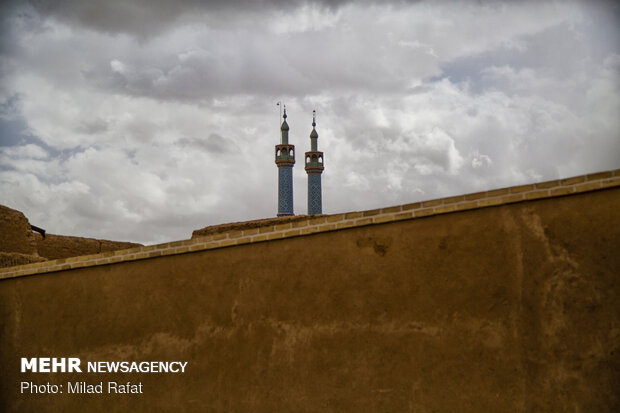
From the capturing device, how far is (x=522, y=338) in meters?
6.48

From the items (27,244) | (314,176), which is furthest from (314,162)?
(27,244)

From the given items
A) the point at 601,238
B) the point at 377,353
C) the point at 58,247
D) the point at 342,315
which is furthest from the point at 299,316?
the point at 58,247

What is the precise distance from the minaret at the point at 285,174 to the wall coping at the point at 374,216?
25459 millimetres

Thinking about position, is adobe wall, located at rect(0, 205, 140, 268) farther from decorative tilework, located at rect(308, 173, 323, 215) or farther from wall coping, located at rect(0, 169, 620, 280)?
decorative tilework, located at rect(308, 173, 323, 215)

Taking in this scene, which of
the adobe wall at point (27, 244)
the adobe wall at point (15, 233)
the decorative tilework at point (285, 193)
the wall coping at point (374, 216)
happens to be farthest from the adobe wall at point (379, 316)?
the decorative tilework at point (285, 193)

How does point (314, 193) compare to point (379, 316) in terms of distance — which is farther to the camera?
point (314, 193)

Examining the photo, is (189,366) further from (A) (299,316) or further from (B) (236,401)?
(A) (299,316)

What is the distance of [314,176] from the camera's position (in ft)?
119

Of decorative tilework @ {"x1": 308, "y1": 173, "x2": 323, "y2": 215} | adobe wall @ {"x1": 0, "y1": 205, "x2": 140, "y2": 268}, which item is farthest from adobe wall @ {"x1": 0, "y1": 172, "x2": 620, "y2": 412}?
decorative tilework @ {"x1": 308, "y1": 173, "x2": 323, "y2": 215}

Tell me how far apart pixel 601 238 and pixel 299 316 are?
3.31 meters

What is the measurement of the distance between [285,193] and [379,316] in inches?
1119

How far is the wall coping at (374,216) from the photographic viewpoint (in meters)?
6.44

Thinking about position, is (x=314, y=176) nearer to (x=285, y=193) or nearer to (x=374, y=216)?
(x=285, y=193)

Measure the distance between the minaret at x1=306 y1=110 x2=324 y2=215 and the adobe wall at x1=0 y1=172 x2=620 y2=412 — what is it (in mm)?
26330
